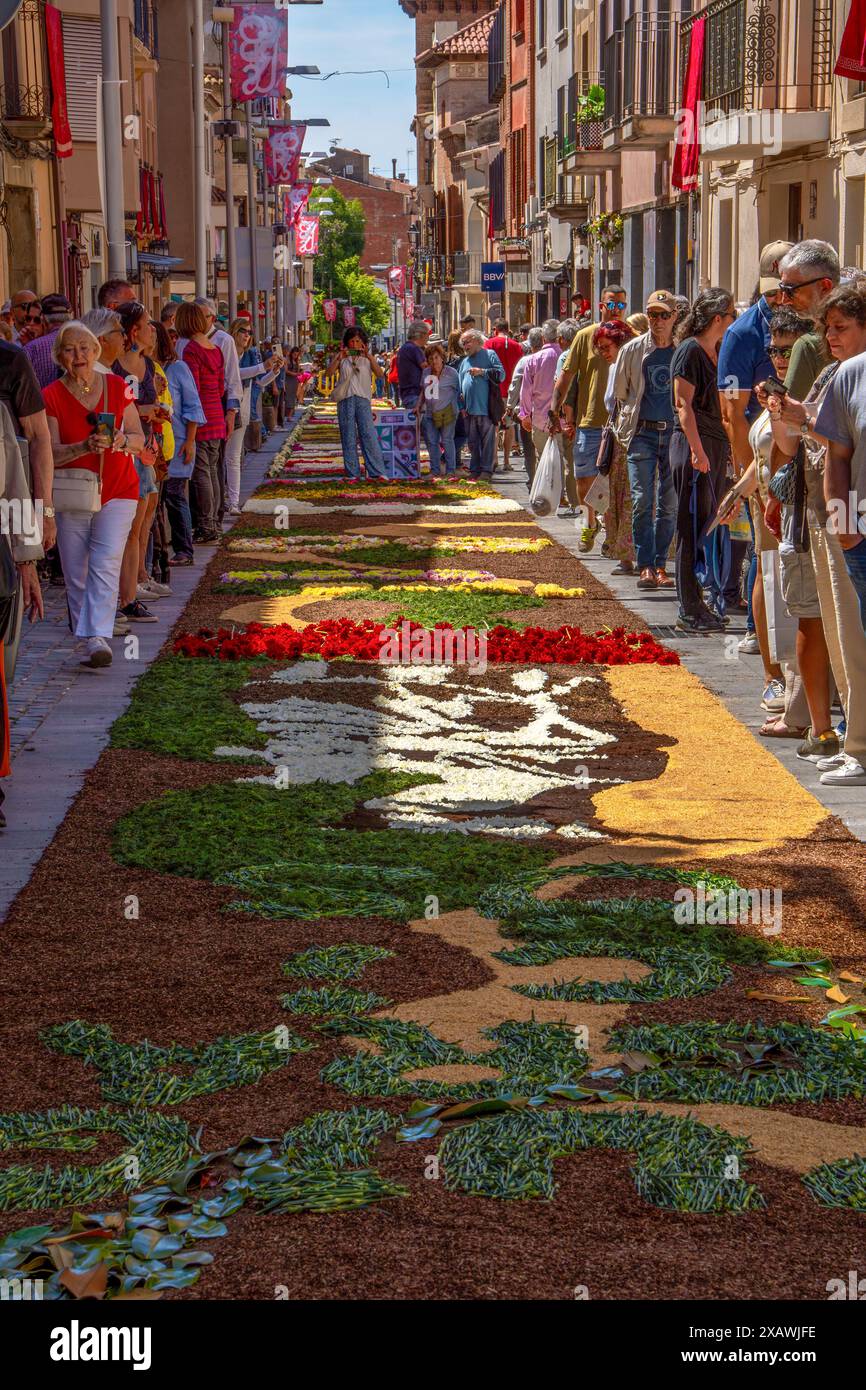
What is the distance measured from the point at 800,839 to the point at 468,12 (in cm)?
12707

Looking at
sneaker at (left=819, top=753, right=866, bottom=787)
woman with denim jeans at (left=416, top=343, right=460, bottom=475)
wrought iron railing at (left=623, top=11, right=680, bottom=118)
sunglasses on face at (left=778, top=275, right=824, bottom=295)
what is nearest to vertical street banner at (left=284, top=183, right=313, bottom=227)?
wrought iron railing at (left=623, top=11, right=680, bottom=118)

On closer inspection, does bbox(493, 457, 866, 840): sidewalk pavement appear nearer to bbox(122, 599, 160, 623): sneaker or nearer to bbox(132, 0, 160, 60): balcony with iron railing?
bbox(122, 599, 160, 623): sneaker

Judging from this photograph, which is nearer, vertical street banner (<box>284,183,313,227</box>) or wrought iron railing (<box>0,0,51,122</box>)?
wrought iron railing (<box>0,0,51,122</box>)

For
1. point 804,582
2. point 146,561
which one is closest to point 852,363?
point 804,582

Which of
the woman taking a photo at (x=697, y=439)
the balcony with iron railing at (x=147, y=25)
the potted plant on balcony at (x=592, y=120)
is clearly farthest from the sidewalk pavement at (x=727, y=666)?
the balcony with iron railing at (x=147, y=25)

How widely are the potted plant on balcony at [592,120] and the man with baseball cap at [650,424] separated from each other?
1073 inches

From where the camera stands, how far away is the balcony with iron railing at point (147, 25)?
4881 cm

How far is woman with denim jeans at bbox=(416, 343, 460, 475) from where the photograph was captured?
27984mm

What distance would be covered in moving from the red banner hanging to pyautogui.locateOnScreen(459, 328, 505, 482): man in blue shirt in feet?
23.8

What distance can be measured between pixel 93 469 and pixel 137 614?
2.51 metres

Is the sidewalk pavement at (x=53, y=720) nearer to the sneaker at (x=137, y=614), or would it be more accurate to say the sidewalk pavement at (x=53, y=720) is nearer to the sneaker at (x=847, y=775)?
the sneaker at (x=137, y=614)

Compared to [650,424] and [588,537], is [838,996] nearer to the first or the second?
[650,424]

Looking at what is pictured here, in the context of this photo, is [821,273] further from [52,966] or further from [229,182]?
[229,182]

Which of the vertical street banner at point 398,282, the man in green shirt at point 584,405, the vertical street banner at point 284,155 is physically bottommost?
the man in green shirt at point 584,405
